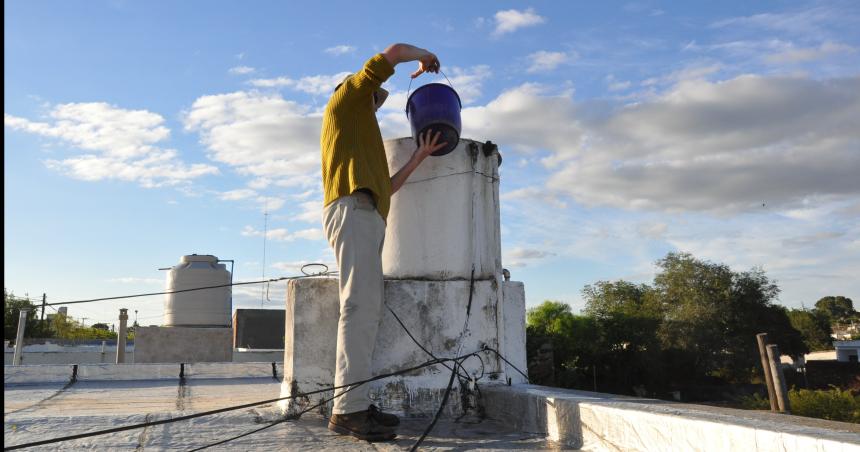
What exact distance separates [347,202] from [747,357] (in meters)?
41.4

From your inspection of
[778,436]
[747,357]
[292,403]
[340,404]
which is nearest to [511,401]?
[340,404]

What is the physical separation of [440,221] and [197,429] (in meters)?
1.83

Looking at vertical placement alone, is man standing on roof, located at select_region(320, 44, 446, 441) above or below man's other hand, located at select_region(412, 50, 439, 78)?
below

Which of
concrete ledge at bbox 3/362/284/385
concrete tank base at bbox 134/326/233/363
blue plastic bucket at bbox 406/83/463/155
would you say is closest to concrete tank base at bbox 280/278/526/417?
blue plastic bucket at bbox 406/83/463/155

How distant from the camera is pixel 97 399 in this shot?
182 inches

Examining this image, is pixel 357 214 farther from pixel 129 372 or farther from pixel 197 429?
pixel 129 372

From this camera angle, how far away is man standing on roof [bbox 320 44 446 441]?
316 centimetres

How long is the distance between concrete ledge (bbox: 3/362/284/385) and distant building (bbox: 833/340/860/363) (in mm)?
56384

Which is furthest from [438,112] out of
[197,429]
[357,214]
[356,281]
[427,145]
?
[197,429]

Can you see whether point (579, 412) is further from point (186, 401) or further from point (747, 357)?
point (747, 357)

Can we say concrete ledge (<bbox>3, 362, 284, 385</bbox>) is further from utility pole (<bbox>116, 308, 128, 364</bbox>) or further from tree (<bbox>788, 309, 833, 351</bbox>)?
tree (<bbox>788, 309, 833, 351</bbox>)

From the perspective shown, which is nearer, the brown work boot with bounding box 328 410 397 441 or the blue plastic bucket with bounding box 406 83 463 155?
the brown work boot with bounding box 328 410 397 441

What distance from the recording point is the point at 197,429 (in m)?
3.14

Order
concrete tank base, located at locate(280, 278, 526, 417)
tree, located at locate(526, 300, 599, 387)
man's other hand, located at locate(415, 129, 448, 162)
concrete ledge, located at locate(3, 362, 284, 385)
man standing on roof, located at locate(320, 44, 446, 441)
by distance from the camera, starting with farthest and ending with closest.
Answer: tree, located at locate(526, 300, 599, 387), concrete ledge, located at locate(3, 362, 284, 385), man's other hand, located at locate(415, 129, 448, 162), concrete tank base, located at locate(280, 278, 526, 417), man standing on roof, located at locate(320, 44, 446, 441)
